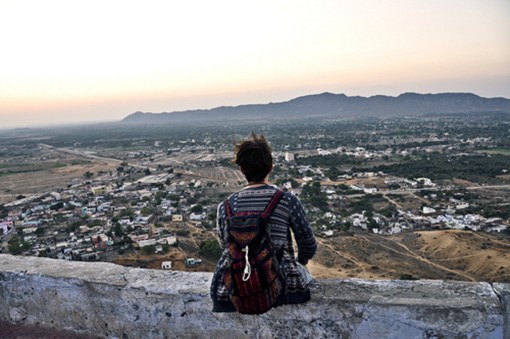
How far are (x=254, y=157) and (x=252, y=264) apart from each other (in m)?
0.42

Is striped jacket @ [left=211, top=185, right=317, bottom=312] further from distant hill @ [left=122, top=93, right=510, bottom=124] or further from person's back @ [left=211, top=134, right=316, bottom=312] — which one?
distant hill @ [left=122, top=93, right=510, bottom=124]

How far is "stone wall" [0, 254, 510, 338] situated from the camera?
4.93ft

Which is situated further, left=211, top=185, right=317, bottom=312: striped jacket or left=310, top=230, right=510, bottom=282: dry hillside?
left=310, top=230, right=510, bottom=282: dry hillside

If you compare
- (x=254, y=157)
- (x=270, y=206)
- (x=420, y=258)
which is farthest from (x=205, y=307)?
(x=420, y=258)

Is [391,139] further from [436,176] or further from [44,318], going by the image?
[44,318]

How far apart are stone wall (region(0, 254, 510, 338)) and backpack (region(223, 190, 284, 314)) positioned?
0.81 feet

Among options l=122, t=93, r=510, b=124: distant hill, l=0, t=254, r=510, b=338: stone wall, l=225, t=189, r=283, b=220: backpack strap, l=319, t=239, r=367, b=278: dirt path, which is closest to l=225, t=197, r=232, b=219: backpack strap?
l=225, t=189, r=283, b=220: backpack strap

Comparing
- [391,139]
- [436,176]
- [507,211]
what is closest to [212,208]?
[507,211]

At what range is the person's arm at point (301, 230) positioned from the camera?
1.54 metres

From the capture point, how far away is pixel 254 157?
1538mm

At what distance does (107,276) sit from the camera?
205cm

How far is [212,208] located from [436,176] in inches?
645

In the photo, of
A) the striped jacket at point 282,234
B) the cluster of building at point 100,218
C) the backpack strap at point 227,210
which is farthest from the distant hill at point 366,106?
the backpack strap at point 227,210

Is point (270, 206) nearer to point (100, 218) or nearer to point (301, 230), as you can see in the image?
point (301, 230)
